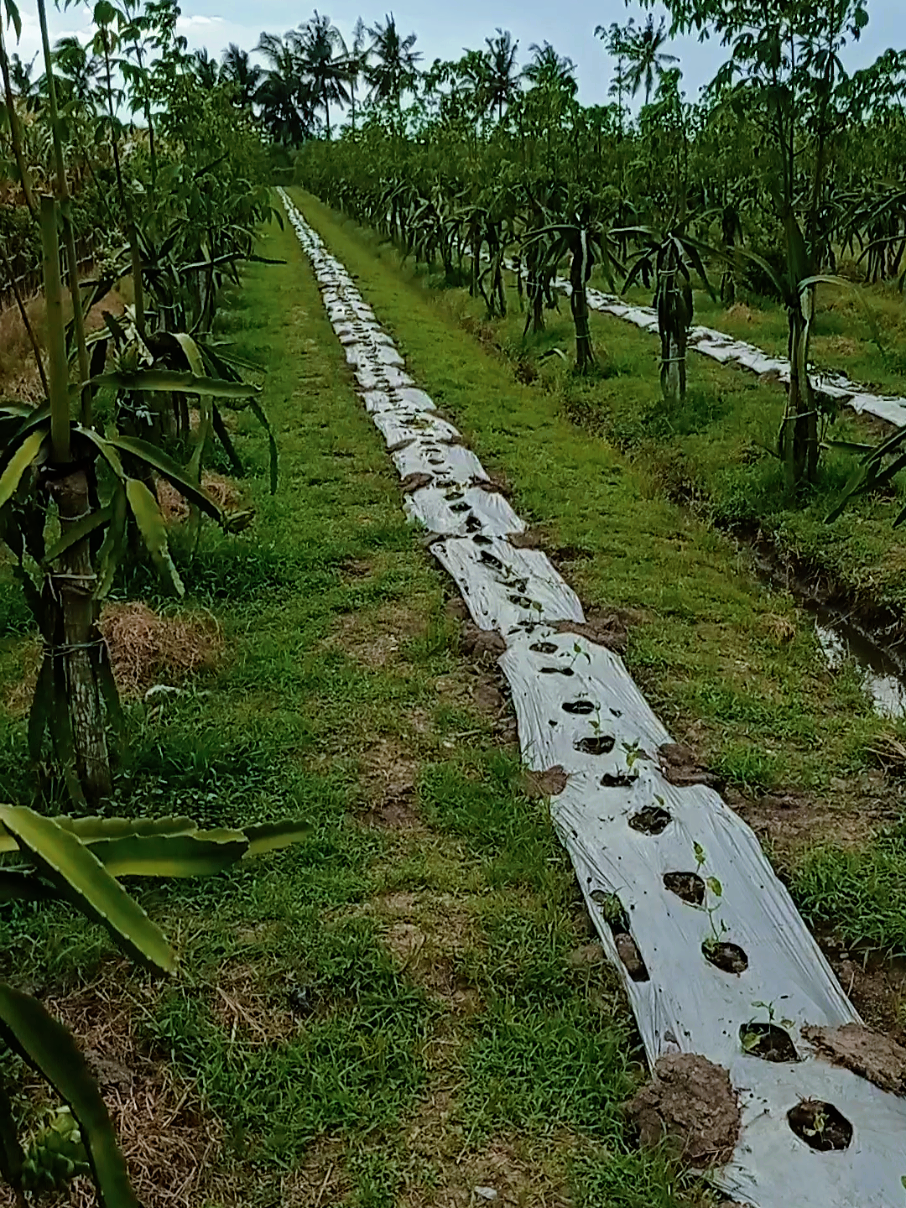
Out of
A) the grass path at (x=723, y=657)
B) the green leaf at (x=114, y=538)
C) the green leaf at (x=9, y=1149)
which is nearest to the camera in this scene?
the green leaf at (x=9, y=1149)

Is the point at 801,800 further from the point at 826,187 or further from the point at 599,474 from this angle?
the point at 826,187

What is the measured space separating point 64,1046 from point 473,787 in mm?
1713

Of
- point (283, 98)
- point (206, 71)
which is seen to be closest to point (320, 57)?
point (283, 98)

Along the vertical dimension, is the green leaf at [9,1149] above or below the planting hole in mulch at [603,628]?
above

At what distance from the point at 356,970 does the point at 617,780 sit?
924mm

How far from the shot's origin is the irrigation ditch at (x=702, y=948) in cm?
171

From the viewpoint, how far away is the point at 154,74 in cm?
481

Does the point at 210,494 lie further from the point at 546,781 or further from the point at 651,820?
the point at 651,820

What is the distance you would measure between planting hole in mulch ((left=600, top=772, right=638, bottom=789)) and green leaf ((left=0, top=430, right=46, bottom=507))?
1.56m

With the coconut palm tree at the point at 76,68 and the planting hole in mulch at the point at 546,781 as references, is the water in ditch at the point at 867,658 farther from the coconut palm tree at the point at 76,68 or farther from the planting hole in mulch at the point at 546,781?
the coconut palm tree at the point at 76,68

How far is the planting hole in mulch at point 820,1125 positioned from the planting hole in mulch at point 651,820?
81 centimetres

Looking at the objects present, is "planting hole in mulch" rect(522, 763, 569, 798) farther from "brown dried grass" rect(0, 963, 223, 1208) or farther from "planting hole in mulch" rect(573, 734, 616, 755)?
"brown dried grass" rect(0, 963, 223, 1208)

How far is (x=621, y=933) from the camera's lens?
2.21 metres

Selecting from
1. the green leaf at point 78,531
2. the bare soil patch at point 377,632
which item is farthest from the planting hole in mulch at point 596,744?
the green leaf at point 78,531
